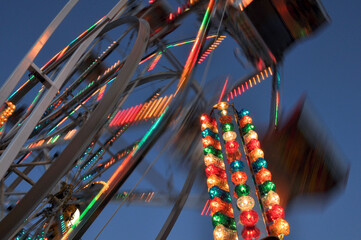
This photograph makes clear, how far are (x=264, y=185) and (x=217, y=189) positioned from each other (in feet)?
3.17

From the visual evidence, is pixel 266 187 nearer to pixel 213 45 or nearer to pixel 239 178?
pixel 239 178

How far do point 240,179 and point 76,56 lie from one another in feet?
12.7

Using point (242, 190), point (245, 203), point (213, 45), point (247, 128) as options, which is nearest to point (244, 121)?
point (247, 128)

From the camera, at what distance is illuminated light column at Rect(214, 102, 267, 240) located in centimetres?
605

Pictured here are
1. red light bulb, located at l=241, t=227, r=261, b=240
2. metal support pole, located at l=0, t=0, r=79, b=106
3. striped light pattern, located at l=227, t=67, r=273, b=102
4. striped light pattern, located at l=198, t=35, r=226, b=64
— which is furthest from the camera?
striped light pattern, located at l=198, t=35, r=226, b=64

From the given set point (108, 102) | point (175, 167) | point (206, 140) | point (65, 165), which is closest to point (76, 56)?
point (108, 102)

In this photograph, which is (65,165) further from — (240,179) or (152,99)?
(152,99)

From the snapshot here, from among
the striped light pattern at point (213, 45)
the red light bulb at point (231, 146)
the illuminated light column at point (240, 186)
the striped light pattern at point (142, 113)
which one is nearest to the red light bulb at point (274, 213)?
the illuminated light column at point (240, 186)

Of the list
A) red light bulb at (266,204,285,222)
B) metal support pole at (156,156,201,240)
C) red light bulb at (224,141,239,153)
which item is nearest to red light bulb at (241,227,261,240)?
Answer: red light bulb at (266,204,285,222)

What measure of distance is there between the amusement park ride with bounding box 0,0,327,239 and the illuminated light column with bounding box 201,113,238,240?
3 cm

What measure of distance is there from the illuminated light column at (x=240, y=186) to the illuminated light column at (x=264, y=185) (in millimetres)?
172

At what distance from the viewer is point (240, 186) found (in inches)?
264

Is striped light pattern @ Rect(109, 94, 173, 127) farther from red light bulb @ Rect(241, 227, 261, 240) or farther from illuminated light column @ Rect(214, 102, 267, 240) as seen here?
red light bulb @ Rect(241, 227, 261, 240)

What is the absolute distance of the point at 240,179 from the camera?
6.82m
